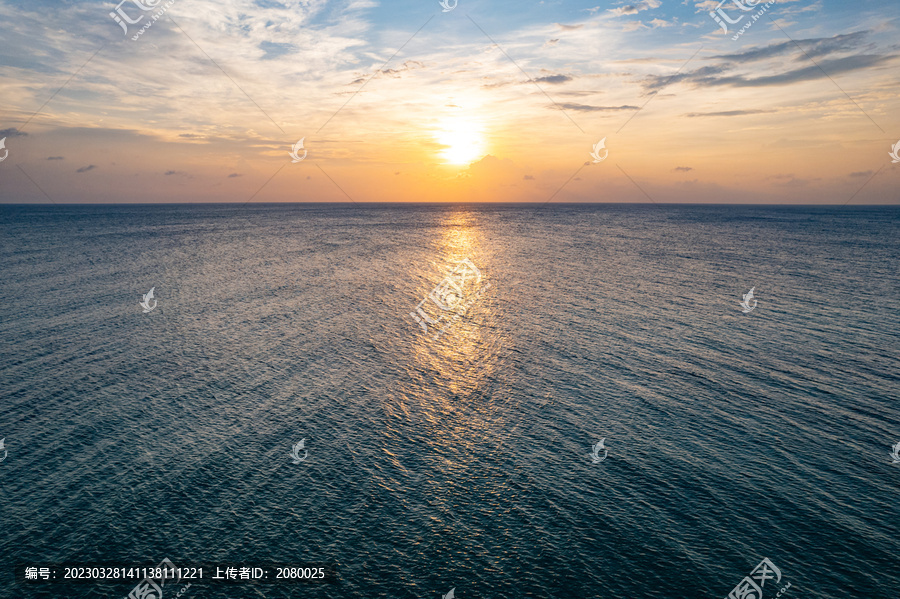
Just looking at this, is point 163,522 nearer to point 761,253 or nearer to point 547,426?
point 547,426

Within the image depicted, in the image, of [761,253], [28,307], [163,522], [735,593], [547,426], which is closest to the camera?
[735,593]

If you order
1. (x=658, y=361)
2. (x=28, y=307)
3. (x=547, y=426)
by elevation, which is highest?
(x=658, y=361)

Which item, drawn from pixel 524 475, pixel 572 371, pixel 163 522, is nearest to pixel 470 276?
pixel 572 371

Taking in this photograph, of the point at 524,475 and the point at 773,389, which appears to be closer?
the point at 524,475

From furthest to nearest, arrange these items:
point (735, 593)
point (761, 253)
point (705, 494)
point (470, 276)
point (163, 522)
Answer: point (761, 253)
point (470, 276)
point (705, 494)
point (163, 522)
point (735, 593)

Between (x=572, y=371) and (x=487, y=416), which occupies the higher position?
(x=572, y=371)

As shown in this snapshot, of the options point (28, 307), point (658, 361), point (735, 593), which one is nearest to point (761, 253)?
point (658, 361)
